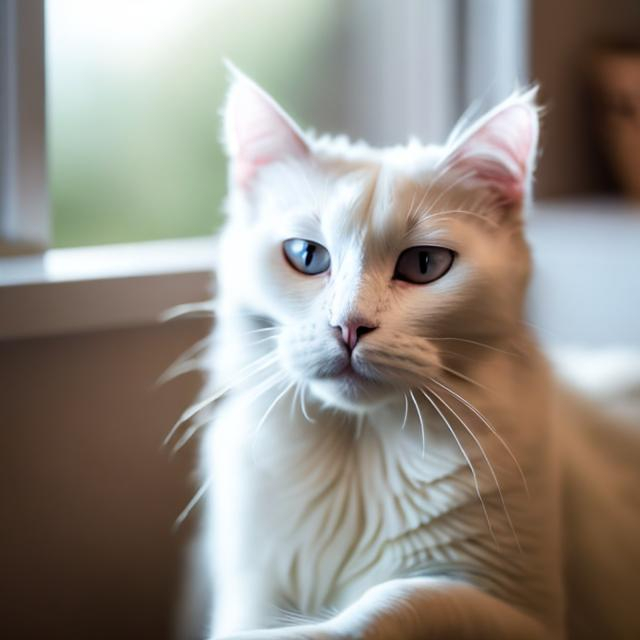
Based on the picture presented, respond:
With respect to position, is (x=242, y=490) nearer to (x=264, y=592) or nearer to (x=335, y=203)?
(x=264, y=592)

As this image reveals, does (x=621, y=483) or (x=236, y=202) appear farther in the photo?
(x=621, y=483)

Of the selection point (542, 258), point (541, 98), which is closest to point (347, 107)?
point (541, 98)

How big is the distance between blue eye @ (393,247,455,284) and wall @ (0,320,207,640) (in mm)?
555

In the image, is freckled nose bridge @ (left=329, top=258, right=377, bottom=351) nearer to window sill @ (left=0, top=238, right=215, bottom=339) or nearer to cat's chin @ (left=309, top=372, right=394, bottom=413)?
cat's chin @ (left=309, top=372, right=394, bottom=413)

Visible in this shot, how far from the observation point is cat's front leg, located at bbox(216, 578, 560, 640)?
2.58 feet

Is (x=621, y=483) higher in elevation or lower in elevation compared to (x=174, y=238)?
lower

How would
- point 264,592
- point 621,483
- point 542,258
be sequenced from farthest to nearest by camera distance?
point 542,258 < point 621,483 < point 264,592

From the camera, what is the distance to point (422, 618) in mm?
818

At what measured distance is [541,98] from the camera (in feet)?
6.24

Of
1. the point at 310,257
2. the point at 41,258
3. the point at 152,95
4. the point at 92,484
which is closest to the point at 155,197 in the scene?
the point at 152,95

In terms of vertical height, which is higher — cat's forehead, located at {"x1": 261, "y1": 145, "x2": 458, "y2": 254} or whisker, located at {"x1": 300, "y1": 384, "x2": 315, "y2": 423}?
cat's forehead, located at {"x1": 261, "y1": 145, "x2": 458, "y2": 254}

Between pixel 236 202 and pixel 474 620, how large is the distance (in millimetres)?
541

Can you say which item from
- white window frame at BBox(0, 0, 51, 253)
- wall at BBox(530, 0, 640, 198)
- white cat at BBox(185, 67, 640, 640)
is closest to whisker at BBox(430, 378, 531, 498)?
white cat at BBox(185, 67, 640, 640)

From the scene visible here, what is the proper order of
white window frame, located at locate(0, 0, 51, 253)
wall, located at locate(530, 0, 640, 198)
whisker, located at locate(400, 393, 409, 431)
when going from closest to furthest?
whisker, located at locate(400, 393, 409, 431) → white window frame, located at locate(0, 0, 51, 253) → wall, located at locate(530, 0, 640, 198)
